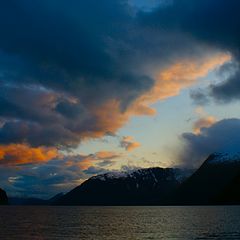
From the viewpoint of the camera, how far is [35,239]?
95.4 meters

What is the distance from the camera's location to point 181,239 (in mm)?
93625

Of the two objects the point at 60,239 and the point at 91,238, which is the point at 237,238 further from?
the point at 60,239

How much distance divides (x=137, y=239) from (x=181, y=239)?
10651mm

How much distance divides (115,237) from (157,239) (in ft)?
38.0

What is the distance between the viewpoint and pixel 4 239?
316 feet

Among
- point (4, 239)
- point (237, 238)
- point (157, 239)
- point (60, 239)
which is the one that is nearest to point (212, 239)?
point (237, 238)

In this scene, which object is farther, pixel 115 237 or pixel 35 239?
pixel 115 237

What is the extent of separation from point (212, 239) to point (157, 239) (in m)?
12.7

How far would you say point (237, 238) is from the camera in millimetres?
93688

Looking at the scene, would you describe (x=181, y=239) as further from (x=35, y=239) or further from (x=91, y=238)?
(x=35, y=239)

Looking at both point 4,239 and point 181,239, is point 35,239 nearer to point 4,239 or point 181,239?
point 4,239

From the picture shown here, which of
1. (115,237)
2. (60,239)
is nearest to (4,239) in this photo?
(60,239)

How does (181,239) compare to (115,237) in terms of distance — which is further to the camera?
(115,237)

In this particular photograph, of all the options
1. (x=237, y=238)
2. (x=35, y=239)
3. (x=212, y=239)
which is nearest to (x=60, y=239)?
(x=35, y=239)
